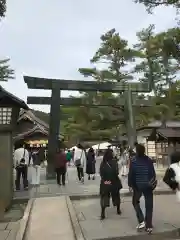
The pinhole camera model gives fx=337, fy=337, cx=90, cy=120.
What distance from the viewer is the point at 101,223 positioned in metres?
7.87

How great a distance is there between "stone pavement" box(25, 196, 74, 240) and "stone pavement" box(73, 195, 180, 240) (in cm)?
39

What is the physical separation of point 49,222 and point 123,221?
174 centimetres

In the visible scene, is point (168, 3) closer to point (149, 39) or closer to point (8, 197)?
point (8, 197)

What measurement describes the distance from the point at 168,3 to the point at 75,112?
→ 89.6ft

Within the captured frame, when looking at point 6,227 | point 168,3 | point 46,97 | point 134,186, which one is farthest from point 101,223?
point 46,97

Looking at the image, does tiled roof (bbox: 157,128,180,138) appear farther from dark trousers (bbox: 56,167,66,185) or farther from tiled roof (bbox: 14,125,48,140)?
dark trousers (bbox: 56,167,66,185)

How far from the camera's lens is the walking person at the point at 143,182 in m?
6.68

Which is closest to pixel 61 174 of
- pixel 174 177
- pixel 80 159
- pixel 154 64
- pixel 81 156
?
pixel 80 159

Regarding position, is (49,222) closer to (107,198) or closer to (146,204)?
(107,198)

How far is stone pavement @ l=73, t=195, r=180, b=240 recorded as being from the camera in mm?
6617

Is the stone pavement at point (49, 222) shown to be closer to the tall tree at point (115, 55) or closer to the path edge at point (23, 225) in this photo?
the path edge at point (23, 225)

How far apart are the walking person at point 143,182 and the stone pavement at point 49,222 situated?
4.87ft

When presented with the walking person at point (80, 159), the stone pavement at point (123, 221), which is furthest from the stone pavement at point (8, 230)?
the walking person at point (80, 159)

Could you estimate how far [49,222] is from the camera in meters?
7.79
